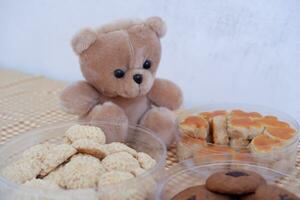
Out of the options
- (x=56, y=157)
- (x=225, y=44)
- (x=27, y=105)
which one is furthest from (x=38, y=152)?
(x=225, y=44)

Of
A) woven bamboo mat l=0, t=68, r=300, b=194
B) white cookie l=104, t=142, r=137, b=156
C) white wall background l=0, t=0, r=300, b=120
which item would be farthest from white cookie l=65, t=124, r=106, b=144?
white wall background l=0, t=0, r=300, b=120

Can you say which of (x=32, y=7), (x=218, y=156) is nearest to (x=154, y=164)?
(x=218, y=156)

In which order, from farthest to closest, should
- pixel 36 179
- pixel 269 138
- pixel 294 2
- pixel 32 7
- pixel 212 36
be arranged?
pixel 32 7, pixel 212 36, pixel 294 2, pixel 269 138, pixel 36 179

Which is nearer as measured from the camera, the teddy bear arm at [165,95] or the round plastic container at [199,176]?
the round plastic container at [199,176]

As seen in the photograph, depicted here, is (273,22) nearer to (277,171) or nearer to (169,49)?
(169,49)

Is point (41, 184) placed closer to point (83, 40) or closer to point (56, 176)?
point (56, 176)

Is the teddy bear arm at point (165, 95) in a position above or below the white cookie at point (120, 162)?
above

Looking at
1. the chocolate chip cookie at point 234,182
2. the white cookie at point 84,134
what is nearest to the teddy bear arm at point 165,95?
the white cookie at point 84,134

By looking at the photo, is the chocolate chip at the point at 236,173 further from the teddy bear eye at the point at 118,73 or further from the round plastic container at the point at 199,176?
the teddy bear eye at the point at 118,73
